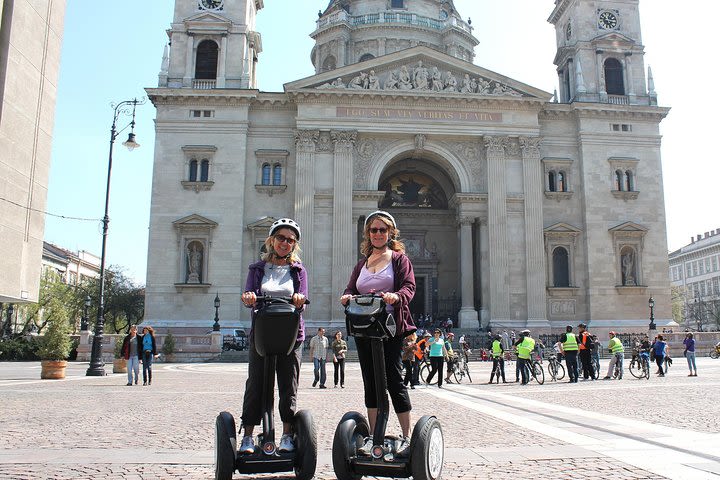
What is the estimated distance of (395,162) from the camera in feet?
146

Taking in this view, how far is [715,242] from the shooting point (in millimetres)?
96500

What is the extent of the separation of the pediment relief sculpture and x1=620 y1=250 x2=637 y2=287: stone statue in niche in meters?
12.2

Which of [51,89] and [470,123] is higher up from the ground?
[470,123]

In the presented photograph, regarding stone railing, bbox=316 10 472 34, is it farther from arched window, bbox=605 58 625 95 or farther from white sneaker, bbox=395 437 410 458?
white sneaker, bbox=395 437 410 458

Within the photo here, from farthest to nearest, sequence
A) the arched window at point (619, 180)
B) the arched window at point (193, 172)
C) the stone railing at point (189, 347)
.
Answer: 1. the arched window at point (619, 180)
2. the arched window at point (193, 172)
3. the stone railing at point (189, 347)

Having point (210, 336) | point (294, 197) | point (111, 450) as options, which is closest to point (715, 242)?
point (294, 197)

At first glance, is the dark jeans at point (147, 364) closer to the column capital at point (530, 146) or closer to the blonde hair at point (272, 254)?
the blonde hair at point (272, 254)

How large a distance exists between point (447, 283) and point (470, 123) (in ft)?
36.8

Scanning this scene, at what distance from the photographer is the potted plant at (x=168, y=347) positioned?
107ft

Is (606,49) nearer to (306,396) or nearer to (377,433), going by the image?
(306,396)

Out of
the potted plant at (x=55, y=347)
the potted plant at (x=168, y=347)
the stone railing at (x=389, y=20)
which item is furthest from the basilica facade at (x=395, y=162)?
the potted plant at (x=55, y=347)

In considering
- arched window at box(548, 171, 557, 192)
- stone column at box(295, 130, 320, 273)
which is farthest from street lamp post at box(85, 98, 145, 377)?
arched window at box(548, 171, 557, 192)

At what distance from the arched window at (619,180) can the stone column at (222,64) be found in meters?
26.0

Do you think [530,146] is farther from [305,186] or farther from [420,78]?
[305,186]
